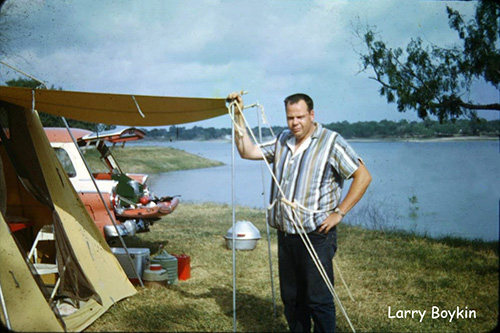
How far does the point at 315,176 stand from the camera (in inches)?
134

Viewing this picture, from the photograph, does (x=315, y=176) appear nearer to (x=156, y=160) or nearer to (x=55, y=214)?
(x=55, y=214)

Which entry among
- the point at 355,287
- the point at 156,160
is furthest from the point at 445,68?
the point at 156,160

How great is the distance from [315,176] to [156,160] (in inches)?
996

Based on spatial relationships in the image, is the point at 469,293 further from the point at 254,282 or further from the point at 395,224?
the point at 395,224

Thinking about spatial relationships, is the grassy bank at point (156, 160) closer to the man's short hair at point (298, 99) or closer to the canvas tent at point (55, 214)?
the canvas tent at point (55, 214)

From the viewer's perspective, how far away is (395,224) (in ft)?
30.5

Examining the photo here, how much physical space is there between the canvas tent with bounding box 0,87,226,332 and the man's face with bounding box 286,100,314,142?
748mm

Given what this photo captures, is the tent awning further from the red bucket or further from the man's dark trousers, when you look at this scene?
the red bucket

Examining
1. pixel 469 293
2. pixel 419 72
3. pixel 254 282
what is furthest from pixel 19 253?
pixel 419 72

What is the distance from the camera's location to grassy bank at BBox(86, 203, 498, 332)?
14.3 feet

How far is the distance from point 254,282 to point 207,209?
21.9 feet

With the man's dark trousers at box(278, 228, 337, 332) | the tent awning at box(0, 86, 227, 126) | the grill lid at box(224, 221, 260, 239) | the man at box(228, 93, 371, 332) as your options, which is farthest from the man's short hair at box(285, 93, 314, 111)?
the grill lid at box(224, 221, 260, 239)

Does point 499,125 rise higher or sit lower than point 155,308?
higher

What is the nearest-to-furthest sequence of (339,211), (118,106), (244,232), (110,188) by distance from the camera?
(339,211), (118,106), (110,188), (244,232)
